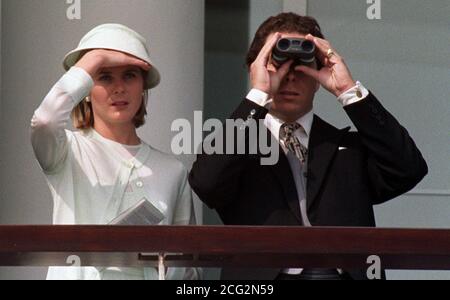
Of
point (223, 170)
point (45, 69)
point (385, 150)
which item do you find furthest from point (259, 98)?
point (45, 69)

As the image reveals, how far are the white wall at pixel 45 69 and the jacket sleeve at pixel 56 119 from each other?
139cm

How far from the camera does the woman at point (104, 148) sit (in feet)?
9.97

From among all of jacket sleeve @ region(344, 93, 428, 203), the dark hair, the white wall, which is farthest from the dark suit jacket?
the white wall

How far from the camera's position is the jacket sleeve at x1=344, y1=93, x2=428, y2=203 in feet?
10.2

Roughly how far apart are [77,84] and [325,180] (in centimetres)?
70

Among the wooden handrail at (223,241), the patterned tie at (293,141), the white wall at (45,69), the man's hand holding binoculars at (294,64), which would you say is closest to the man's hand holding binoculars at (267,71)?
the man's hand holding binoculars at (294,64)

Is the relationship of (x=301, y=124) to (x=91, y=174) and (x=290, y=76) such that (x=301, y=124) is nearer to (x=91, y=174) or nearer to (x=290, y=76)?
(x=290, y=76)

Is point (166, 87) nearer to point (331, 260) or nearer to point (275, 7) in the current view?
point (275, 7)

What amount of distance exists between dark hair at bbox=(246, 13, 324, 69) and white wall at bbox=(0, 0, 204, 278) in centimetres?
126

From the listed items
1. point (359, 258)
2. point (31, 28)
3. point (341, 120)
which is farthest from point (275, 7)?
point (359, 258)

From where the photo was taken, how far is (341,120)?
5141 mm

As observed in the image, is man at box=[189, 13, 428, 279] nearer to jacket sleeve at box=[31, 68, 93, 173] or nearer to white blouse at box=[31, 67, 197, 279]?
white blouse at box=[31, 67, 197, 279]

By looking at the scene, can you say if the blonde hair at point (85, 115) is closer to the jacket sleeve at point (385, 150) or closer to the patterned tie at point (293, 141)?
the patterned tie at point (293, 141)
